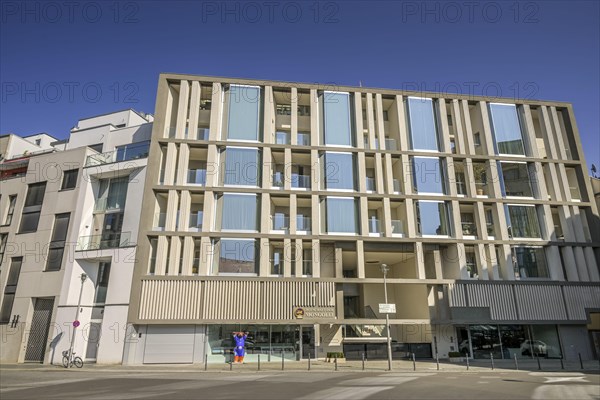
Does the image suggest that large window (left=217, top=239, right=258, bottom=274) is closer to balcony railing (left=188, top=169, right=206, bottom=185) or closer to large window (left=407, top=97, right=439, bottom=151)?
balcony railing (left=188, top=169, right=206, bottom=185)

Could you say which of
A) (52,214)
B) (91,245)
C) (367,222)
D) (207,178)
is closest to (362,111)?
(367,222)

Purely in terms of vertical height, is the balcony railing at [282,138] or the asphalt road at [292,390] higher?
the balcony railing at [282,138]

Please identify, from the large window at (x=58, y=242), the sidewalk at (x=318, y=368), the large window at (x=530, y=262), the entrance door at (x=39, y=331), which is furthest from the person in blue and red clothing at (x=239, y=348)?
the large window at (x=530, y=262)

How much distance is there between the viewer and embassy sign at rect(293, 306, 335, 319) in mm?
26984

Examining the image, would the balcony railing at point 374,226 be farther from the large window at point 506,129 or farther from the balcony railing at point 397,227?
the large window at point 506,129

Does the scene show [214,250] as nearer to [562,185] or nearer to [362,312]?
[362,312]

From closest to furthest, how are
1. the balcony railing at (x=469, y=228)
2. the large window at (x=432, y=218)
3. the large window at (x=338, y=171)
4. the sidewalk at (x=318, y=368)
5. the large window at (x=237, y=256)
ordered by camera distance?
the sidewalk at (x=318, y=368), the large window at (x=237, y=256), the large window at (x=432, y=218), the large window at (x=338, y=171), the balcony railing at (x=469, y=228)

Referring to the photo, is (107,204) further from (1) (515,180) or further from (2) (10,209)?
(1) (515,180)

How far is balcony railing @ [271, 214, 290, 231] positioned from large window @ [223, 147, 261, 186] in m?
2.97

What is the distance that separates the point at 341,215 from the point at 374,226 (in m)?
2.74

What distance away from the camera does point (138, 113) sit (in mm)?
39312

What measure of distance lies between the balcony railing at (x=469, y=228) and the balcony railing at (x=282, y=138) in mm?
15584

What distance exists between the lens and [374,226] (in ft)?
101

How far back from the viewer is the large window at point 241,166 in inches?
1200
